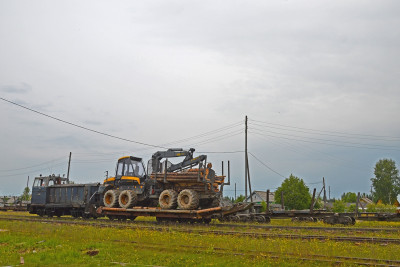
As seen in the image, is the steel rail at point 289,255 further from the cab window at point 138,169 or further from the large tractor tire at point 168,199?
the cab window at point 138,169

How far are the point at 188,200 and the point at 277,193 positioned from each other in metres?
52.6

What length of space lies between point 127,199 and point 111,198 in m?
1.48

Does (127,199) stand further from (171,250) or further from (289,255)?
(289,255)

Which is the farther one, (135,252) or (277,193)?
(277,193)

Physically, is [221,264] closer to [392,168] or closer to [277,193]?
[277,193]

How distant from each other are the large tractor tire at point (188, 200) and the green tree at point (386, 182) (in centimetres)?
6797

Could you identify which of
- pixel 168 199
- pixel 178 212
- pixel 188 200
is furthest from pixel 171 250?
pixel 168 199

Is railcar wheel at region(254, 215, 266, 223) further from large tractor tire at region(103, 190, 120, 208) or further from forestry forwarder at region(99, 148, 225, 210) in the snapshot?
large tractor tire at region(103, 190, 120, 208)

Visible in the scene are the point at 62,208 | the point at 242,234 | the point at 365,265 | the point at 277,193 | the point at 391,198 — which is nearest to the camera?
the point at 365,265

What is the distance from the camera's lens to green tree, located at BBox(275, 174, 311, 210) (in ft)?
209

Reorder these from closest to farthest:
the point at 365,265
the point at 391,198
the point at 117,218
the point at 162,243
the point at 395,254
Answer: the point at 365,265
the point at 395,254
the point at 162,243
the point at 117,218
the point at 391,198

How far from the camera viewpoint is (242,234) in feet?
45.3

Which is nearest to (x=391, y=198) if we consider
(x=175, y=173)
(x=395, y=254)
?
(x=175, y=173)

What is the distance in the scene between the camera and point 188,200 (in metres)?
18.9
